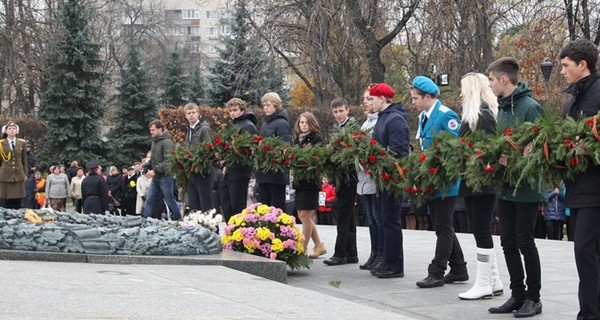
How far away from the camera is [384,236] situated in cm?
1008

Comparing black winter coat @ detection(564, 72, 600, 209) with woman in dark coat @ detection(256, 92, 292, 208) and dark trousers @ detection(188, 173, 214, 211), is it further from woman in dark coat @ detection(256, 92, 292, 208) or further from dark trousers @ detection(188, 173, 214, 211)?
dark trousers @ detection(188, 173, 214, 211)

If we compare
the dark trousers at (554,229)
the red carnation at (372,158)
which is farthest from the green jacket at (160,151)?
the dark trousers at (554,229)

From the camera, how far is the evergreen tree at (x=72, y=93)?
40.8 metres

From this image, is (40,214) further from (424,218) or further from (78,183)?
(78,183)

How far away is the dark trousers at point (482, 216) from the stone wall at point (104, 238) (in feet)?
9.79

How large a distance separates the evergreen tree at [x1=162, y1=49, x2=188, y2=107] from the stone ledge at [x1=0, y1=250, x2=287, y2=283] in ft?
134

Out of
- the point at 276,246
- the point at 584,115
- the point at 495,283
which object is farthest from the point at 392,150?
the point at 584,115

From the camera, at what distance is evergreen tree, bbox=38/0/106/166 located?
40781 millimetres

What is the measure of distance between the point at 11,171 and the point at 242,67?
15.2m

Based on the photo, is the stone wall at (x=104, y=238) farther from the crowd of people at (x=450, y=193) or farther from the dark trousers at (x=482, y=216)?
the dark trousers at (x=482, y=216)

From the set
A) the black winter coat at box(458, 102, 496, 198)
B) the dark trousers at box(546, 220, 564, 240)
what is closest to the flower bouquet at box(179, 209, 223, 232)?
the black winter coat at box(458, 102, 496, 198)

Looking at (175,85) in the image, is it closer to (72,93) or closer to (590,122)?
(72,93)

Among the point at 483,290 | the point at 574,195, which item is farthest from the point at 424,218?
the point at 574,195

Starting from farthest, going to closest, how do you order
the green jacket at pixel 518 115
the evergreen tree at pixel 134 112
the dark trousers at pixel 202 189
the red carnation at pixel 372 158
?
the evergreen tree at pixel 134 112 → the dark trousers at pixel 202 189 → the red carnation at pixel 372 158 → the green jacket at pixel 518 115
